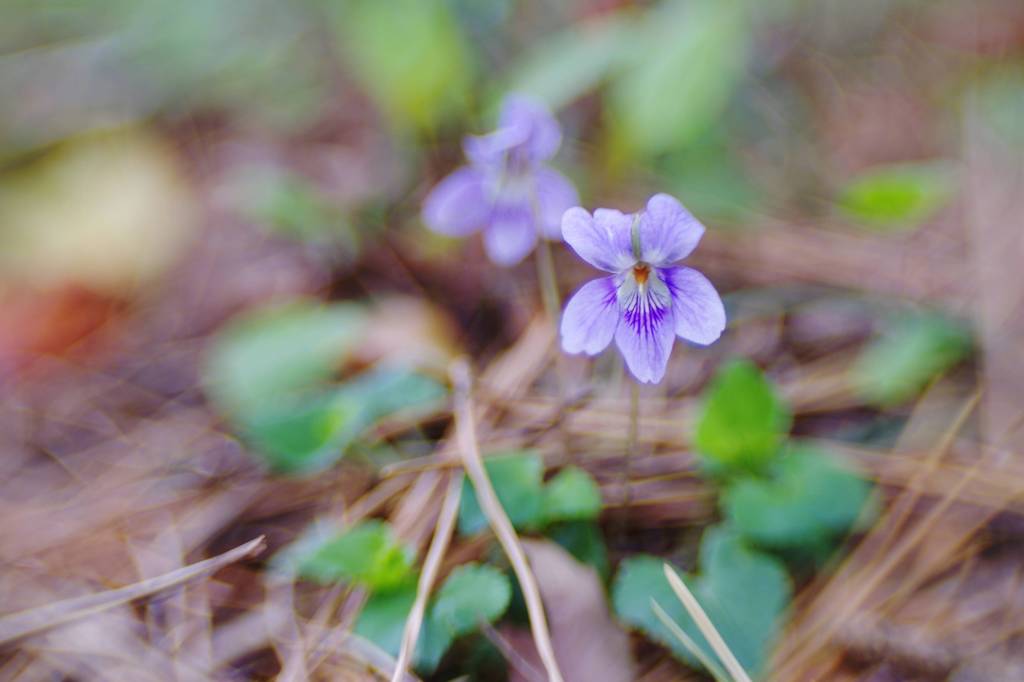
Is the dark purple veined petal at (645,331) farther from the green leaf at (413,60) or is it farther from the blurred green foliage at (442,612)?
the green leaf at (413,60)

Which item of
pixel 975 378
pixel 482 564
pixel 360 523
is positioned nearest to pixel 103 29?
pixel 360 523

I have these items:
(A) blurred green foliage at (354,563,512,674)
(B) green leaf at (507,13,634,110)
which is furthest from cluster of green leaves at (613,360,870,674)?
(B) green leaf at (507,13,634,110)

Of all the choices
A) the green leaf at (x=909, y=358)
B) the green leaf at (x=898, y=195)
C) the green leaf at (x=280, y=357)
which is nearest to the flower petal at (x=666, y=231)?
the green leaf at (x=909, y=358)

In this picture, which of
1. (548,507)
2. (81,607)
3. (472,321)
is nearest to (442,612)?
(548,507)

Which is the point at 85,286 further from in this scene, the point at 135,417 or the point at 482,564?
the point at 482,564

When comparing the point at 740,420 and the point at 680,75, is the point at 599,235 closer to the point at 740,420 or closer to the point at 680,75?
the point at 740,420
